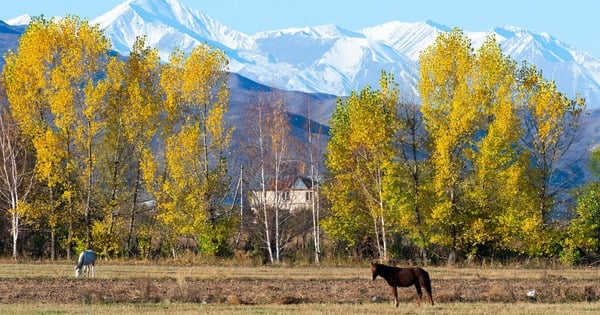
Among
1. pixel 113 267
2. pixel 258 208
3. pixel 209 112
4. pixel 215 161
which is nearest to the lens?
pixel 113 267

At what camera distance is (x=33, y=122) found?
55.5 metres

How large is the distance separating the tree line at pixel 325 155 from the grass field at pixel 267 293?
1174cm

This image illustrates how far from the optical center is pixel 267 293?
104ft

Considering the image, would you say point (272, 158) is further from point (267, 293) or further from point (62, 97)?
point (267, 293)

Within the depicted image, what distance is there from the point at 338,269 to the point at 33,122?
784 inches

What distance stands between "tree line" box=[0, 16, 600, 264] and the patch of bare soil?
1815 cm

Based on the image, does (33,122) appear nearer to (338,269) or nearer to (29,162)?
(29,162)


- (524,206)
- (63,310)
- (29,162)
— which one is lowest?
(63,310)

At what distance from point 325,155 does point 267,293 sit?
28.3 m

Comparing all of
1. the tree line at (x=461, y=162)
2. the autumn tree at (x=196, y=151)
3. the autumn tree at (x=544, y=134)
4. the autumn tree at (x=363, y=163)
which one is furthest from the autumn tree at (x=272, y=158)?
the autumn tree at (x=544, y=134)

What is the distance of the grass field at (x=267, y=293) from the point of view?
26688 millimetres

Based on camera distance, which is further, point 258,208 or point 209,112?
point 258,208

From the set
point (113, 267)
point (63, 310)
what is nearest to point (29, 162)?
point (113, 267)

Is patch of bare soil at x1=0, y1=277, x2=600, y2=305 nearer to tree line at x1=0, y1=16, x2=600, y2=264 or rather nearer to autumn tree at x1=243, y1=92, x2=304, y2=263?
tree line at x1=0, y1=16, x2=600, y2=264
